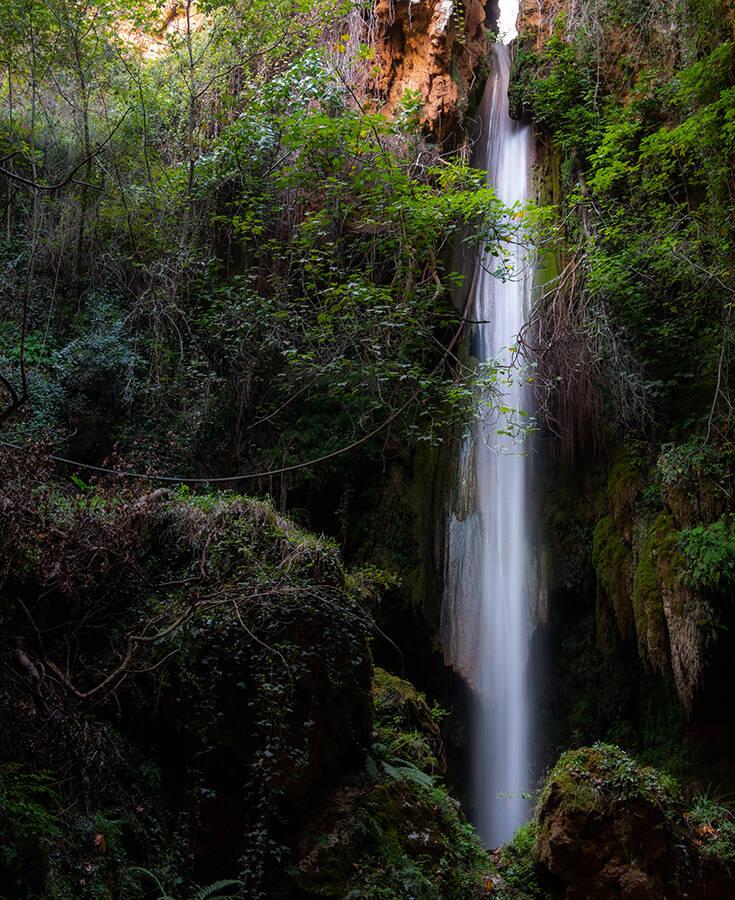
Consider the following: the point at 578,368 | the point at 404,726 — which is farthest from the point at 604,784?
the point at 578,368

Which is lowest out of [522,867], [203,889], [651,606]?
[522,867]

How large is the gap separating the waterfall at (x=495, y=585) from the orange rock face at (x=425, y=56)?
2.59m

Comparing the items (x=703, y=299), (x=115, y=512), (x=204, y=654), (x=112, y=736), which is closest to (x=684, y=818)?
(x=204, y=654)

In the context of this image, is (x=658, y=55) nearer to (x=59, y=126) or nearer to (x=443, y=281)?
(x=443, y=281)

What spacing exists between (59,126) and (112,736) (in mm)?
9907

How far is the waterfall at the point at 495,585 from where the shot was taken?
8836mm

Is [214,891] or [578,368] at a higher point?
[578,368]

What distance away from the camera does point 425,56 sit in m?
11.4

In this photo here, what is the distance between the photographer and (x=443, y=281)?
10.9 meters

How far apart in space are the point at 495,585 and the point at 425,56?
27.0 ft

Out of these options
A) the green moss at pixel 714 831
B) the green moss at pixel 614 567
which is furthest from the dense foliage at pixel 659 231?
the green moss at pixel 714 831

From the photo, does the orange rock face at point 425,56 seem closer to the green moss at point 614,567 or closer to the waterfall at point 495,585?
the waterfall at point 495,585

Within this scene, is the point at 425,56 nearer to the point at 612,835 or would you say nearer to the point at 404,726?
the point at 404,726

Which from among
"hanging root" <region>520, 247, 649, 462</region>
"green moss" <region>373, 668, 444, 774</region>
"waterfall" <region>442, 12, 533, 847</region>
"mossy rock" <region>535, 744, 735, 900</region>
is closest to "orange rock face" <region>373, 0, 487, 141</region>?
"waterfall" <region>442, 12, 533, 847</region>
